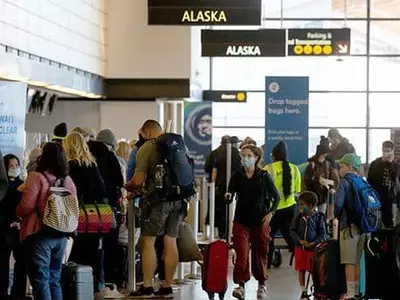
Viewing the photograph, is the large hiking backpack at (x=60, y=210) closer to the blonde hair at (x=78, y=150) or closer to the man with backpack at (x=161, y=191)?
the blonde hair at (x=78, y=150)

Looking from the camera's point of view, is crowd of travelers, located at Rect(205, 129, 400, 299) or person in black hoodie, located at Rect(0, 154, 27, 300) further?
crowd of travelers, located at Rect(205, 129, 400, 299)

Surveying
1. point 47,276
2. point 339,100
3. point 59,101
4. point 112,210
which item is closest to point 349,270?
point 112,210

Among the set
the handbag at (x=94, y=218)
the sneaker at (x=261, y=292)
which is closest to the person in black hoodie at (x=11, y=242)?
the handbag at (x=94, y=218)

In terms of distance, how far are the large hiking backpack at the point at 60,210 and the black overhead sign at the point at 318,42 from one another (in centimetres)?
1273

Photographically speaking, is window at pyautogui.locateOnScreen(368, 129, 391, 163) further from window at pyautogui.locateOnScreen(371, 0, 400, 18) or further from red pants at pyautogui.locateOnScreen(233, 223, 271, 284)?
red pants at pyautogui.locateOnScreen(233, 223, 271, 284)

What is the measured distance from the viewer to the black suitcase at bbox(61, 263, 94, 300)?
9.57 m

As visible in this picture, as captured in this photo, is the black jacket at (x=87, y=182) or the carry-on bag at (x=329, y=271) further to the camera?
the carry-on bag at (x=329, y=271)

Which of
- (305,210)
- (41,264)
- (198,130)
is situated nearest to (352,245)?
(305,210)

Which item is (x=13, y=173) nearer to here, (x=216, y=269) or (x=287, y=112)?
(x=216, y=269)

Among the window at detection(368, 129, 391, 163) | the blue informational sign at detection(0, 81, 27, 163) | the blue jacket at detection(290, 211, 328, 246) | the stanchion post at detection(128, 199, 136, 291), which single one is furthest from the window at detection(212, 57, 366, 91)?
the blue informational sign at detection(0, 81, 27, 163)

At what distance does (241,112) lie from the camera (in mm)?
27828

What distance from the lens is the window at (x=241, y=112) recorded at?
1094 inches

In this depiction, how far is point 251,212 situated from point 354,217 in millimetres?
1321

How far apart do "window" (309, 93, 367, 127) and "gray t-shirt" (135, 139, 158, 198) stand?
54.8ft
